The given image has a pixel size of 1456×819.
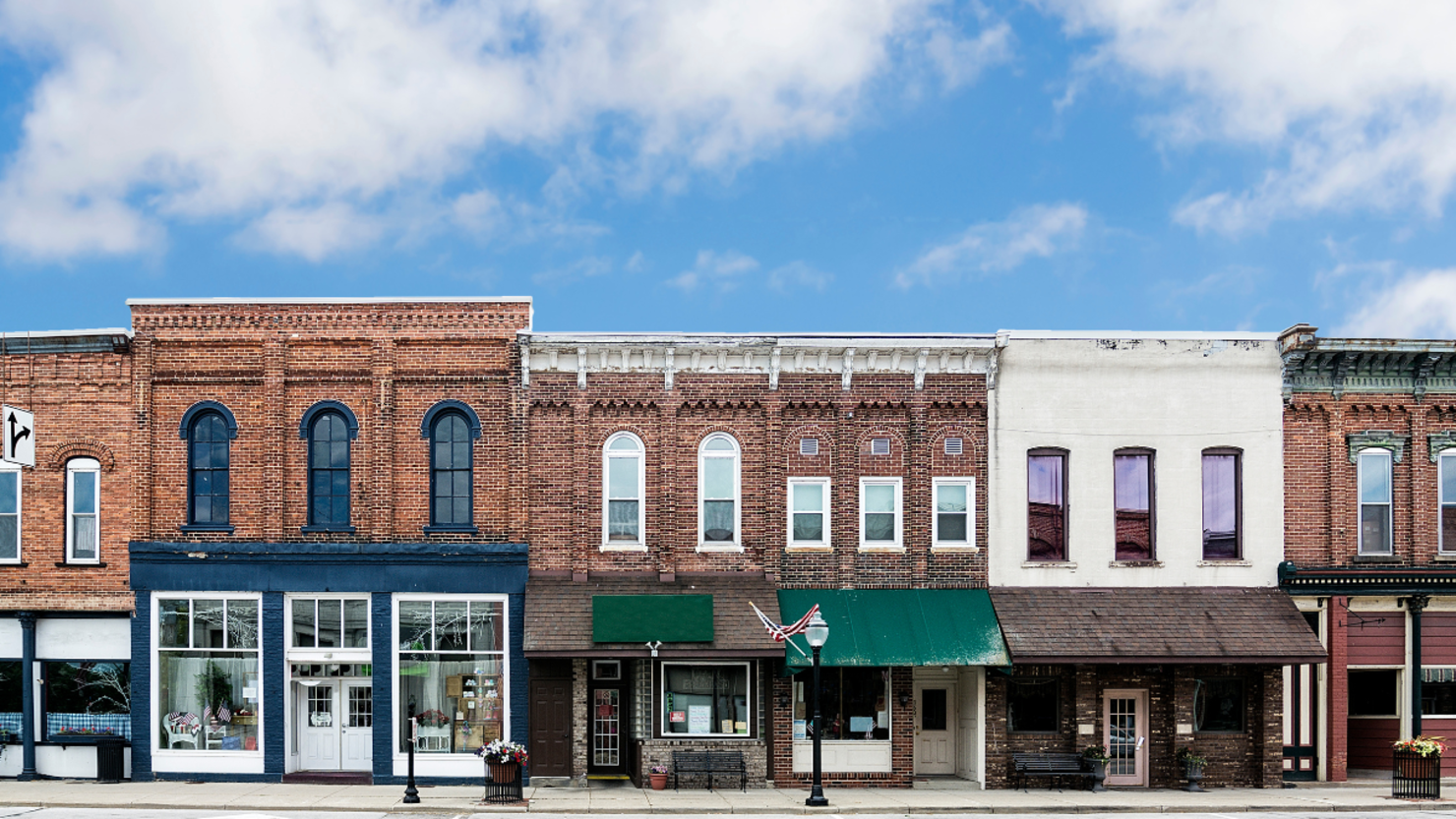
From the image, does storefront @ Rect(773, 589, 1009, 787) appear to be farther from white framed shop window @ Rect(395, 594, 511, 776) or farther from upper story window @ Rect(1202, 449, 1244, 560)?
white framed shop window @ Rect(395, 594, 511, 776)

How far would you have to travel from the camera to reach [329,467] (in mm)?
23234

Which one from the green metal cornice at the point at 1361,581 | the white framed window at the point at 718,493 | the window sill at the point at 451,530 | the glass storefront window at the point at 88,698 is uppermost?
the white framed window at the point at 718,493

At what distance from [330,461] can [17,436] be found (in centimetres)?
572

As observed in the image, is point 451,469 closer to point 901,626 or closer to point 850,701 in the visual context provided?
point 850,701

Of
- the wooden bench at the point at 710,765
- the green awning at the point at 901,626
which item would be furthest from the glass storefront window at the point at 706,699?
the green awning at the point at 901,626

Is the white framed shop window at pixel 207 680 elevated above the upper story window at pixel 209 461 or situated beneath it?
situated beneath

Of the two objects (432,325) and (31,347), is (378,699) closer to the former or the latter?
(432,325)

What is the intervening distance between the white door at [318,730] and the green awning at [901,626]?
30.5ft

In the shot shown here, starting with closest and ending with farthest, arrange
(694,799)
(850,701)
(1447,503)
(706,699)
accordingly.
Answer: (694,799)
(706,699)
(850,701)
(1447,503)

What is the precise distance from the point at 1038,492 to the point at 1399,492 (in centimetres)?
759

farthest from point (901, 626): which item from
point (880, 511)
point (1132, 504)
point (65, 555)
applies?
point (65, 555)

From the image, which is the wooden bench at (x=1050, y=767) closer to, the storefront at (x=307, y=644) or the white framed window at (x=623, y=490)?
the white framed window at (x=623, y=490)

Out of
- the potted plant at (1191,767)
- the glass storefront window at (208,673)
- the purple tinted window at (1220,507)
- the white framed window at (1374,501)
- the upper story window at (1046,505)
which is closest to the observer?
the potted plant at (1191,767)

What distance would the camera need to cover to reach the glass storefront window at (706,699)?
22.4m
